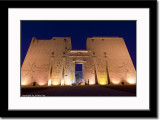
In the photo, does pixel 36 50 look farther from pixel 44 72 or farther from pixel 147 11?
pixel 147 11

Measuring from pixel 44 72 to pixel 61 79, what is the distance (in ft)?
5.28

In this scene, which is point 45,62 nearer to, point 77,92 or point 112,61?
point 112,61

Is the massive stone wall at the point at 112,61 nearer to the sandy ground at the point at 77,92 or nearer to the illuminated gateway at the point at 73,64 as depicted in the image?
the illuminated gateway at the point at 73,64

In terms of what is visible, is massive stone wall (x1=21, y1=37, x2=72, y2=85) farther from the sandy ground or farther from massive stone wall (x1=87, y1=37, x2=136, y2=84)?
the sandy ground

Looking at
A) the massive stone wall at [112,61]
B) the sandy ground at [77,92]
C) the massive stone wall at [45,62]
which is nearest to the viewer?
the sandy ground at [77,92]

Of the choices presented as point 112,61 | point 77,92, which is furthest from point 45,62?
point 77,92

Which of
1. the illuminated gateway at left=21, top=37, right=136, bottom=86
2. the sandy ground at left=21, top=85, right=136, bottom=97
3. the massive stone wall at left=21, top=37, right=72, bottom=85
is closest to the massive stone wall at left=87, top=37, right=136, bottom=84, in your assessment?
the illuminated gateway at left=21, top=37, right=136, bottom=86

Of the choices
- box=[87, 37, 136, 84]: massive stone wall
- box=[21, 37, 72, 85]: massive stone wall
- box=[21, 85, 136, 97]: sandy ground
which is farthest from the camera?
box=[87, 37, 136, 84]: massive stone wall

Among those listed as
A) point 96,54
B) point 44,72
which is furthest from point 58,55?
point 96,54

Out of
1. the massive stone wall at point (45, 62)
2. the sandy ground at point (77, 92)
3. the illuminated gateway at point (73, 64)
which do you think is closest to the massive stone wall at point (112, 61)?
the illuminated gateway at point (73, 64)

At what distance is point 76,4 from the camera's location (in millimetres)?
3086

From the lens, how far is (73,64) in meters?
11.6

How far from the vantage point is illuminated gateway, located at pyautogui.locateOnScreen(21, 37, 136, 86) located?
11.0 meters

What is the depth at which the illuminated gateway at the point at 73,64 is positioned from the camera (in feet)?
36.0
